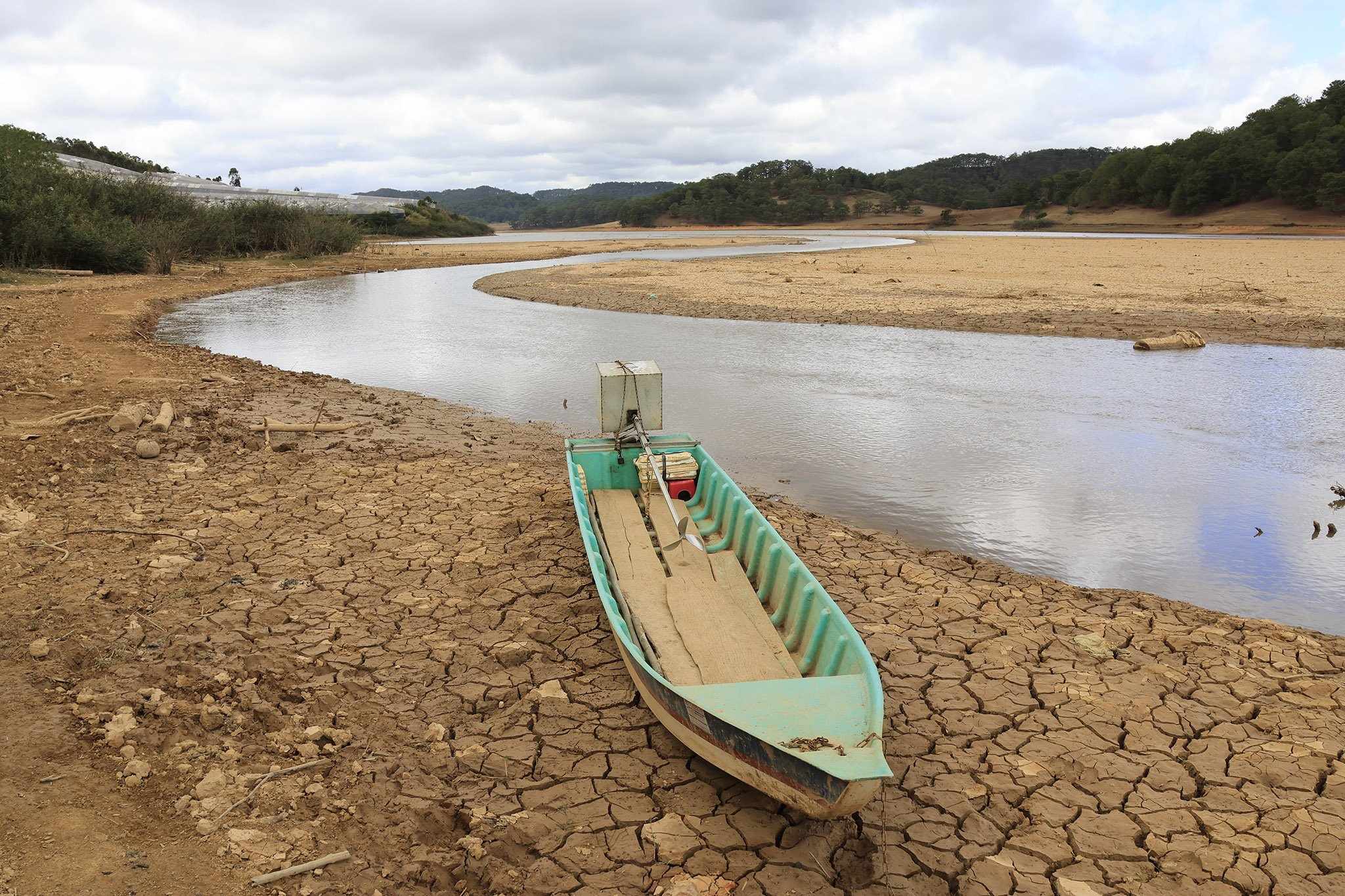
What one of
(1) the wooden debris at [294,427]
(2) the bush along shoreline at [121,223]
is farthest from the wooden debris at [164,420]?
(2) the bush along shoreline at [121,223]

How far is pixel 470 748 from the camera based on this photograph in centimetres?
419

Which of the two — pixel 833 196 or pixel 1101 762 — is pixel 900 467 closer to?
pixel 1101 762

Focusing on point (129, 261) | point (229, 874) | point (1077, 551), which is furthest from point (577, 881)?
point (129, 261)

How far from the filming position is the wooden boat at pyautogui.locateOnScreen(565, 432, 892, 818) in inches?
132

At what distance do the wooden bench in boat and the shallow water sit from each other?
227 centimetres

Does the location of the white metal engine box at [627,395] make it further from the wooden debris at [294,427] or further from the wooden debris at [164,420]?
the wooden debris at [164,420]

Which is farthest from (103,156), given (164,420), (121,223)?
(164,420)

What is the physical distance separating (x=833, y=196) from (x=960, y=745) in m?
100

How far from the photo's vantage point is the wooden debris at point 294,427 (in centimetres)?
959

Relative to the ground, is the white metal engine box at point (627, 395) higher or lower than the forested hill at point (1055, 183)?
lower

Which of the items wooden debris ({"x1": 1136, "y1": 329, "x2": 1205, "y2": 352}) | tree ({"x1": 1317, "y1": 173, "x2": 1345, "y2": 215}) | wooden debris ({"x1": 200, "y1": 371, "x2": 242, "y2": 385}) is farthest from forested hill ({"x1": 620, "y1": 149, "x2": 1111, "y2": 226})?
wooden debris ({"x1": 200, "y1": 371, "x2": 242, "y2": 385})

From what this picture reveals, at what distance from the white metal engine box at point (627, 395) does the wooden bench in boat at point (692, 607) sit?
1044 mm

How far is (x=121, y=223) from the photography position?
94.0 feet

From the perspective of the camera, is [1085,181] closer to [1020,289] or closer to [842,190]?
[842,190]
